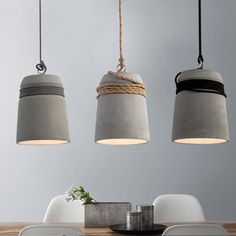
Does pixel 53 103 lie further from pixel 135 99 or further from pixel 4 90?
pixel 4 90

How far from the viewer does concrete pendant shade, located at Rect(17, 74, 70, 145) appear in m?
2.19

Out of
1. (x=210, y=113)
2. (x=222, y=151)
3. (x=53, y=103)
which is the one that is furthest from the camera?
(x=222, y=151)

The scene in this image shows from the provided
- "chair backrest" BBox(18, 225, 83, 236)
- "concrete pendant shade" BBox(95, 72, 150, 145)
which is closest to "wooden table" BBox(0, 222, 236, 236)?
"chair backrest" BBox(18, 225, 83, 236)

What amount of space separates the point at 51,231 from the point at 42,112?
51 centimetres

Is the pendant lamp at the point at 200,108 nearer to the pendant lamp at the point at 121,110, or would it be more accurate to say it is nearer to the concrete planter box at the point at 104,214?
the pendant lamp at the point at 121,110

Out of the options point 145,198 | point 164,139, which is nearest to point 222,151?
point 164,139

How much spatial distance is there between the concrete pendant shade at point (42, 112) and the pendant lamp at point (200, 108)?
505 millimetres

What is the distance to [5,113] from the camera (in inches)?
169

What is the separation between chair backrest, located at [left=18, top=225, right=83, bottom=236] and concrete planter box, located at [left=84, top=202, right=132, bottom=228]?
26.3 inches

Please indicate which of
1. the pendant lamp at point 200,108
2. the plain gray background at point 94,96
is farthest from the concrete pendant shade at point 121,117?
the plain gray background at point 94,96

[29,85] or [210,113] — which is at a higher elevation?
[29,85]

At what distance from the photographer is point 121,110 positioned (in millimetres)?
2131

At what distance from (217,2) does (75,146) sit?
5.46 feet

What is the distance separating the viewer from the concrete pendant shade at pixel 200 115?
207cm
